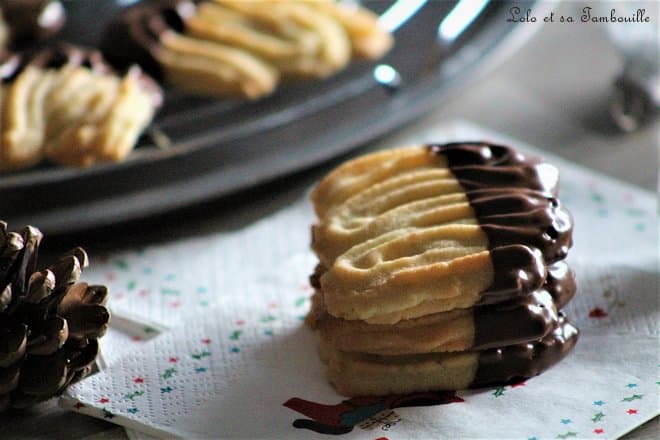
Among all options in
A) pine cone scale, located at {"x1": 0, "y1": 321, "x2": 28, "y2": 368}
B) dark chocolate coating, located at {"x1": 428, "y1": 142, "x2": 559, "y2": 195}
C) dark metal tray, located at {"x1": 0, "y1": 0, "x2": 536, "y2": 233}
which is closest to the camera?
pine cone scale, located at {"x1": 0, "y1": 321, "x2": 28, "y2": 368}

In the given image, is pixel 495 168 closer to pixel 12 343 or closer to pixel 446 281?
pixel 446 281

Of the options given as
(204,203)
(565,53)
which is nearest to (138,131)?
(204,203)

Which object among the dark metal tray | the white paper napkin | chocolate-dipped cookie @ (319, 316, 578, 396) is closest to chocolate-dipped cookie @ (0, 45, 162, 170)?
the dark metal tray

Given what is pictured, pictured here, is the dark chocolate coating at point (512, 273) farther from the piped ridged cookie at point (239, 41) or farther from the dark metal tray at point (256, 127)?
the piped ridged cookie at point (239, 41)

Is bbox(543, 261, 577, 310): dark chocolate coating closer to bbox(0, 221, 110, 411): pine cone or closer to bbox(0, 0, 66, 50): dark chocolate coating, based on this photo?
bbox(0, 221, 110, 411): pine cone

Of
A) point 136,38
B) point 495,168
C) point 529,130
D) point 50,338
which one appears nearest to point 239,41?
point 136,38

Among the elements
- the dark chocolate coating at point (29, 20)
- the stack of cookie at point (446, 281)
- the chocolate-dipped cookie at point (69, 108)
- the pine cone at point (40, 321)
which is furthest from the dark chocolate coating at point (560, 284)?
the dark chocolate coating at point (29, 20)
